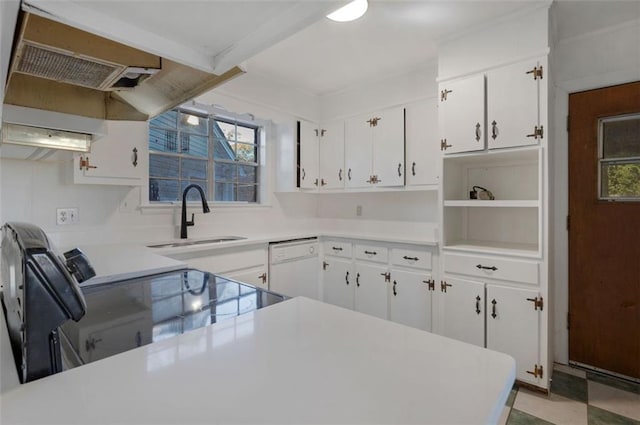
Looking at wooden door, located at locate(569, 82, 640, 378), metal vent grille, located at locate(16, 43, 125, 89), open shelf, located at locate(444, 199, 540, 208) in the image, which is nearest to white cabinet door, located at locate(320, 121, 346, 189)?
open shelf, located at locate(444, 199, 540, 208)

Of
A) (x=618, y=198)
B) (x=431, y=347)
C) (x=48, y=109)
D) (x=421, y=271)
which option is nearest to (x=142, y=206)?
(x=48, y=109)

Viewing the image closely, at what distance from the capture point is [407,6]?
206cm

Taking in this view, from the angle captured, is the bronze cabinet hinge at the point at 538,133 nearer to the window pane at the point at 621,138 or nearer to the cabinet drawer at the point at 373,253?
the window pane at the point at 621,138

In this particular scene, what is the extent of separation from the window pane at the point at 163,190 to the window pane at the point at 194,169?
5.7 inches

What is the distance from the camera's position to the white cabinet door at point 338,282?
126 inches

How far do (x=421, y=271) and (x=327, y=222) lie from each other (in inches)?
60.9

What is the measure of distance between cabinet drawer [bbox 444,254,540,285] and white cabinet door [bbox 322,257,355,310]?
1.03m

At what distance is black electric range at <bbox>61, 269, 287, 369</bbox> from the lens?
74 centimetres

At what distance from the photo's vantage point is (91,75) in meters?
0.76

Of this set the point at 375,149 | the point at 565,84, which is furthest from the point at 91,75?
the point at 565,84

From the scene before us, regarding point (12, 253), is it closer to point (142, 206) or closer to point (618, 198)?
point (142, 206)

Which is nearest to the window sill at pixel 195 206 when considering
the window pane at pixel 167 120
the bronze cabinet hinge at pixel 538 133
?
the window pane at pixel 167 120

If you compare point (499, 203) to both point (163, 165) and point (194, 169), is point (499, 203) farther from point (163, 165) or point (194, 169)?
point (163, 165)

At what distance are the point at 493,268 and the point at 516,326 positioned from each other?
1.30 ft
